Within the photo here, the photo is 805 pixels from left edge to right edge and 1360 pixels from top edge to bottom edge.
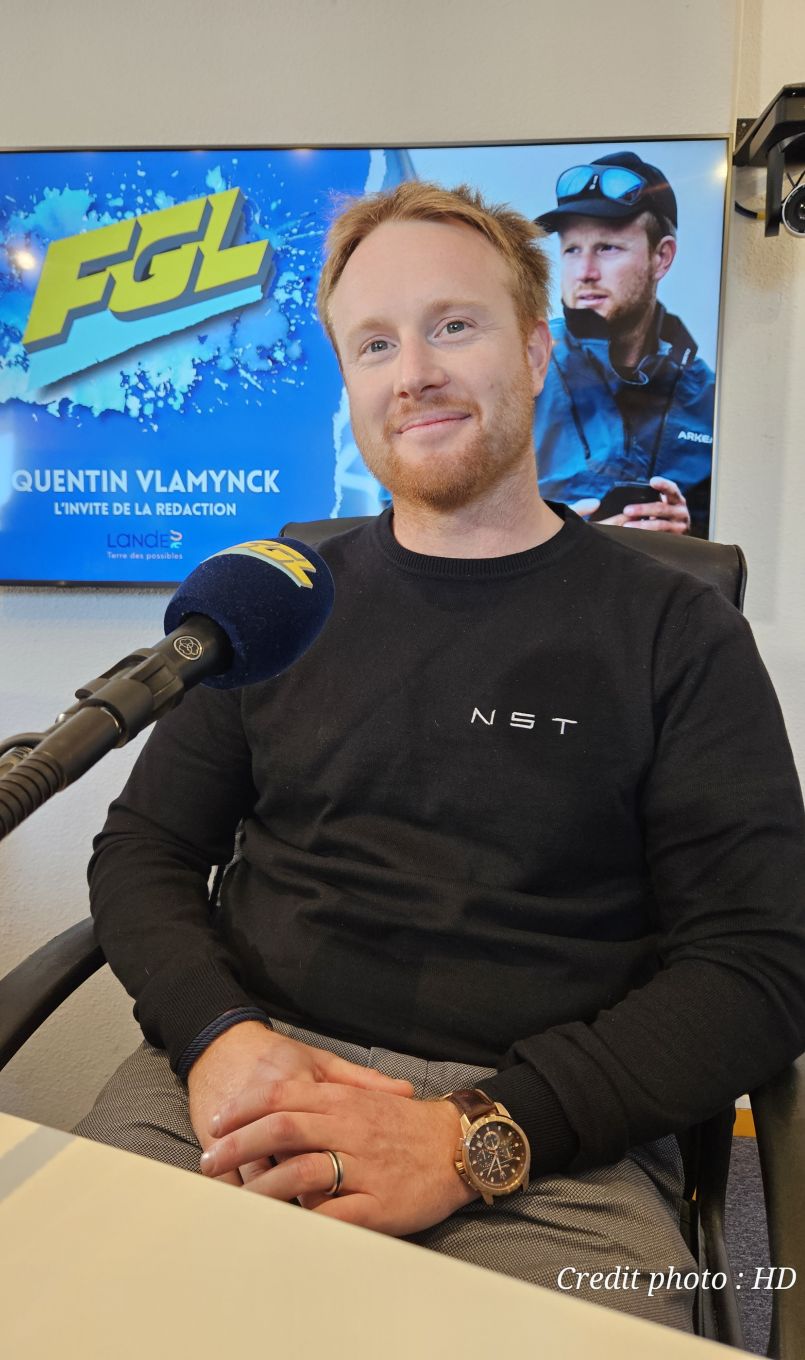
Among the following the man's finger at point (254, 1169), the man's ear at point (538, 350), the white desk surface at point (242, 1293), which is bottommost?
the man's finger at point (254, 1169)

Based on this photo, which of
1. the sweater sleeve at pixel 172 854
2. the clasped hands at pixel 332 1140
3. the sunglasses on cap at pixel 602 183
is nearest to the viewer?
the clasped hands at pixel 332 1140

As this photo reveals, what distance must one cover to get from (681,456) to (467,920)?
109 cm

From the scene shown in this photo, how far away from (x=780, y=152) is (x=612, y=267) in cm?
31

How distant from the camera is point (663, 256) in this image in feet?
5.70

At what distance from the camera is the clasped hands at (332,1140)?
31.2 inches

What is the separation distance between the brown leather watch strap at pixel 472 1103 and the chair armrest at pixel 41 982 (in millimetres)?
404

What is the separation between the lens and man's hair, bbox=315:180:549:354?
1268 mm

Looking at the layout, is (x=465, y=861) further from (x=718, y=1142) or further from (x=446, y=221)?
(x=446, y=221)

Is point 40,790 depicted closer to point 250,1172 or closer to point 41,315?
point 250,1172

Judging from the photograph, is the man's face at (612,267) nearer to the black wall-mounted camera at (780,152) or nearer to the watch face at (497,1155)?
the black wall-mounted camera at (780,152)

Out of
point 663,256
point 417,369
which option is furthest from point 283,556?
point 663,256

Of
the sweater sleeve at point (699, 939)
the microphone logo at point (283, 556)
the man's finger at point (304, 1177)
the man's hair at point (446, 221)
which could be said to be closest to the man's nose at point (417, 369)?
the man's hair at point (446, 221)

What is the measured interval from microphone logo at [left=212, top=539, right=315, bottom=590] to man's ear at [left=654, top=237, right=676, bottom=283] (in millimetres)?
1277

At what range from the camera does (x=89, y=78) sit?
1.88 meters
